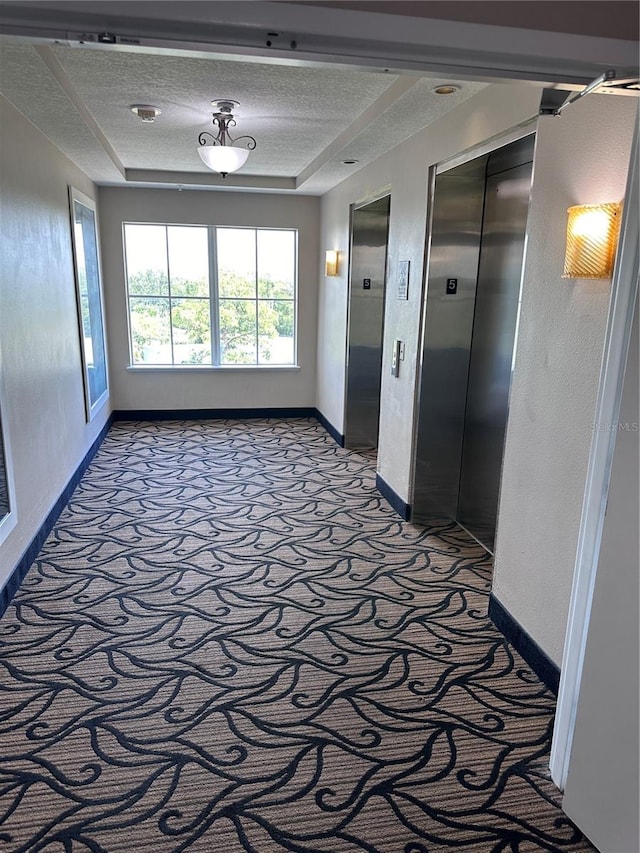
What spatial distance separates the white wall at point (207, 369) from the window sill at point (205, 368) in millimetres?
12

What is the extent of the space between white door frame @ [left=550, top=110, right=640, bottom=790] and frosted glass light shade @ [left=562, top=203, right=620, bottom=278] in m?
0.33

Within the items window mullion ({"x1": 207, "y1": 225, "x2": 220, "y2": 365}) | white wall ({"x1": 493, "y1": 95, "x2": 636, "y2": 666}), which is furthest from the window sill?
white wall ({"x1": 493, "y1": 95, "x2": 636, "y2": 666})

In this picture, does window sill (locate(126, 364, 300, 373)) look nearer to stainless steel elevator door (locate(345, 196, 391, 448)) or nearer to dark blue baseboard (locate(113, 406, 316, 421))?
dark blue baseboard (locate(113, 406, 316, 421))

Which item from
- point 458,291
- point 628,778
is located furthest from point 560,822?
point 458,291

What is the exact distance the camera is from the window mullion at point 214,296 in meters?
6.74

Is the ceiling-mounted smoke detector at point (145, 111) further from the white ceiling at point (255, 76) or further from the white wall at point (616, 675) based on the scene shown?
the white wall at point (616, 675)

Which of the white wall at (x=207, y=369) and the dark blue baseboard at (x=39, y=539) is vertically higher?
the white wall at (x=207, y=369)

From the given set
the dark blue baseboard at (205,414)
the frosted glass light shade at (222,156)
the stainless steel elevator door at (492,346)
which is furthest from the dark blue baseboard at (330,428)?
the frosted glass light shade at (222,156)

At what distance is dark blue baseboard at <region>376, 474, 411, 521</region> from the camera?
422cm

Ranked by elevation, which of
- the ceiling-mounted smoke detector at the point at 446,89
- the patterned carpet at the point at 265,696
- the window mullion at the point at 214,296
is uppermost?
the ceiling-mounted smoke detector at the point at 446,89

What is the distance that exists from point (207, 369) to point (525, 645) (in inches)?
204

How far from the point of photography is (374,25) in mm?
1321

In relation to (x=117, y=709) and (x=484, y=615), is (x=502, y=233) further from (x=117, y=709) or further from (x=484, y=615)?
(x=117, y=709)

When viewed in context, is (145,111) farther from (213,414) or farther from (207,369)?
(213,414)
